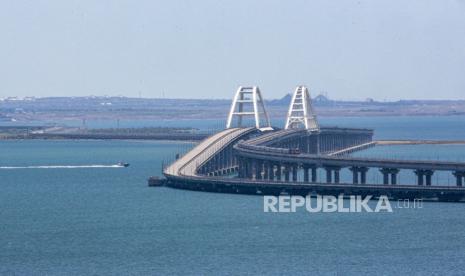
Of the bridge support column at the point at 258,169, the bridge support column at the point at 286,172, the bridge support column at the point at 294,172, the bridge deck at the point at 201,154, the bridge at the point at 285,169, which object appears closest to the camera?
the bridge at the point at 285,169

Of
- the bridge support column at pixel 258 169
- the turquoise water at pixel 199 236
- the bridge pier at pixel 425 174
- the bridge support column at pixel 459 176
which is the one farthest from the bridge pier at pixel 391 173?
the bridge support column at pixel 258 169

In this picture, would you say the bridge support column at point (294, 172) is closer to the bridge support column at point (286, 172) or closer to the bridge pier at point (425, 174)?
the bridge support column at point (286, 172)

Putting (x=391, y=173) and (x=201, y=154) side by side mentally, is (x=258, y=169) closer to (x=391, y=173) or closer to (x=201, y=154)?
(x=201, y=154)

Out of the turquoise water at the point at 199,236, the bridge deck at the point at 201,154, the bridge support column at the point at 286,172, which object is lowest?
the turquoise water at the point at 199,236

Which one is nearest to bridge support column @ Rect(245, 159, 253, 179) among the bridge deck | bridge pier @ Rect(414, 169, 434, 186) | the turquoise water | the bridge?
the bridge

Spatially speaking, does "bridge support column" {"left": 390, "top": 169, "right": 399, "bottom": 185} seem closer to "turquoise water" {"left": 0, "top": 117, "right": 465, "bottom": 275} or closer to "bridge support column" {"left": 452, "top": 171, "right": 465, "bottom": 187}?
"bridge support column" {"left": 452, "top": 171, "right": 465, "bottom": 187}

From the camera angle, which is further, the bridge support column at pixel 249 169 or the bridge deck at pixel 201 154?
the bridge support column at pixel 249 169

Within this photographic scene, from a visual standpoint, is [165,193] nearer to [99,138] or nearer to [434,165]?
[434,165]
